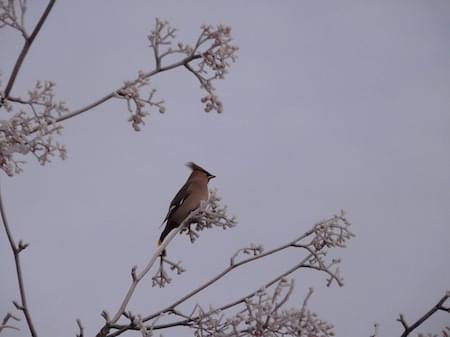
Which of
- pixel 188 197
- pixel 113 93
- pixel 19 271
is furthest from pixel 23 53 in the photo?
pixel 188 197

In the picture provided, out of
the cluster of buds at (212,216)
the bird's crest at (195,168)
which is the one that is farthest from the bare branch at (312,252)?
the bird's crest at (195,168)

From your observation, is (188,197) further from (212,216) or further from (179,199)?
(212,216)

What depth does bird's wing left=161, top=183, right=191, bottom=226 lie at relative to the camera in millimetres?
4871

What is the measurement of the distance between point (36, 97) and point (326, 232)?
1240mm

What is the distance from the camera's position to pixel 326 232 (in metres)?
2.94

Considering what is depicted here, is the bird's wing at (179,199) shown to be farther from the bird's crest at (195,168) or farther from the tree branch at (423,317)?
the tree branch at (423,317)

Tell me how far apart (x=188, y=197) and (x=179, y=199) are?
15cm

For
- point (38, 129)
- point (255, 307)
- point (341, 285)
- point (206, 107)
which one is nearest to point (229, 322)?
point (255, 307)

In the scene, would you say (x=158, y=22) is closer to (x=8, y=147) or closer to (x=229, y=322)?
(x=8, y=147)

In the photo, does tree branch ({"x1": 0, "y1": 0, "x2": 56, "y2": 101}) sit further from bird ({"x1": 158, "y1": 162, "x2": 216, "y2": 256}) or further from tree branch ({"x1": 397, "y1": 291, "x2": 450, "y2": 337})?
bird ({"x1": 158, "y1": 162, "x2": 216, "y2": 256})

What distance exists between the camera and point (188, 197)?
482 cm

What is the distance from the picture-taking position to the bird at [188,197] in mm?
4770

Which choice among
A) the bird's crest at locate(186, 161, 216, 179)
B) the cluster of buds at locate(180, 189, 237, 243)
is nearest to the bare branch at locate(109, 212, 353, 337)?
the cluster of buds at locate(180, 189, 237, 243)

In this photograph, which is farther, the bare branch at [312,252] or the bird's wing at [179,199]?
the bird's wing at [179,199]
